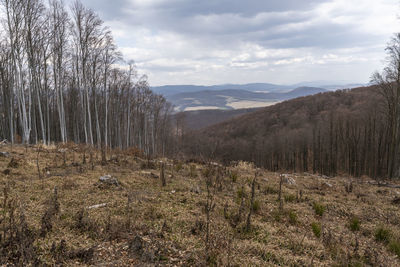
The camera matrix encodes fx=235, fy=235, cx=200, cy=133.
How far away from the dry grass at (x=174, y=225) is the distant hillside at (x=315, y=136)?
1121 centimetres

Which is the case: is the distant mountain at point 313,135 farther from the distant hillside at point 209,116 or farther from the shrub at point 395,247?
the distant hillside at point 209,116

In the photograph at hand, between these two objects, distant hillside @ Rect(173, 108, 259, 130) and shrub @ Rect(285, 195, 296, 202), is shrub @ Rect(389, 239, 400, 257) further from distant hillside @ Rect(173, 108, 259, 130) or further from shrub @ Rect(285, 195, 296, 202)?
distant hillside @ Rect(173, 108, 259, 130)

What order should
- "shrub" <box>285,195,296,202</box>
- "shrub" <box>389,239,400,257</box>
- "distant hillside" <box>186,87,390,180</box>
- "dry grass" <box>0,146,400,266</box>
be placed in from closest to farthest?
"dry grass" <box>0,146,400,266</box>
"shrub" <box>389,239,400,257</box>
"shrub" <box>285,195,296,202</box>
"distant hillside" <box>186,87,390,180</box>

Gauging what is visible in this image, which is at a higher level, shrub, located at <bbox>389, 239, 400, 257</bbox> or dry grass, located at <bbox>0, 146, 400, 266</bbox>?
dry grass, located at <bbox>0, 146, 400, 266</bbox>

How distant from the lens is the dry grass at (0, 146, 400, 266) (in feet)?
10.4

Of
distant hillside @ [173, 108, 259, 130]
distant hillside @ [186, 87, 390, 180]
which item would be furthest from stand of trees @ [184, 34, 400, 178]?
distant hillside @ [173, 108, 259, 130]

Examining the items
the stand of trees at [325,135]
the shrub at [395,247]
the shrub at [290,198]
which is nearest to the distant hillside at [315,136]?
the stand of trees at [325,135]

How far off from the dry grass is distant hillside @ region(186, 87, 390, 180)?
36.8 feet

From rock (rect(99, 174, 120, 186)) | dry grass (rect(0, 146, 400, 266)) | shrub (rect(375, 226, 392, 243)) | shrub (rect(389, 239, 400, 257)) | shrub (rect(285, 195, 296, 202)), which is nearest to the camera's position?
dry grass (rect(0, 146, 400, 266))

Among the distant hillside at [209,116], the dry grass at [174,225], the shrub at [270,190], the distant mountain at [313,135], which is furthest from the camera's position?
the distant hillside at [209,116]

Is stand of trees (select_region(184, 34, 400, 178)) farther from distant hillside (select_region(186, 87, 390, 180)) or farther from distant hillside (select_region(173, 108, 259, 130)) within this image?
distant hillside (select_region(173, 108, 259, 130))

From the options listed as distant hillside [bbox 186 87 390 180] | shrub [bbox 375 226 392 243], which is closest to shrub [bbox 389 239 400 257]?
shrub [bbox 375 226 392 243]

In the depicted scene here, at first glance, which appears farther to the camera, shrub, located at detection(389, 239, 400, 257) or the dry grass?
shrub, located at detection(389, 239, 400, 257)

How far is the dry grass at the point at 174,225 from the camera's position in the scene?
3.17 m
